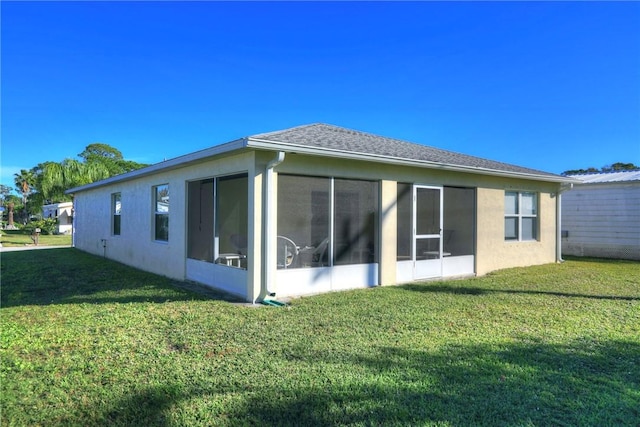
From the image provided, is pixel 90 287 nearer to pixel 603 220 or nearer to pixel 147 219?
pixel 147 219

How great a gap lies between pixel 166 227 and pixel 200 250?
5.72 ft

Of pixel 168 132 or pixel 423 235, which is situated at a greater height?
pixel 168 132

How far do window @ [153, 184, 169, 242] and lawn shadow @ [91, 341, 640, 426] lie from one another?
6622 mm

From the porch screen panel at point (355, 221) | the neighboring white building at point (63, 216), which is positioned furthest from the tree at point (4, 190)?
the porch screen panel at point (355, 221)

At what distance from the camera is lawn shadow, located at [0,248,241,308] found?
657 cm

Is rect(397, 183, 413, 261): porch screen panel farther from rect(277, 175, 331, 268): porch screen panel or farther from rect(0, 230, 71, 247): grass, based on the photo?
rect(0, 230, 71, 247): grass

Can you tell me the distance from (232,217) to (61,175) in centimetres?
3340

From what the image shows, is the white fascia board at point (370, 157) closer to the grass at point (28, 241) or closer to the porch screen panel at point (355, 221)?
the porch screen panel at point (355, 221)

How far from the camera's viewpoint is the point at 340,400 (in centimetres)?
291

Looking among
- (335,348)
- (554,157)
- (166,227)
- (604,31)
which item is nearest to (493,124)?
(554,157)

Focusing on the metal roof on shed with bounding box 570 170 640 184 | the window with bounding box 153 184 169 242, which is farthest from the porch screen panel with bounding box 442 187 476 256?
the metal roof on shed with bounding box 570 170 640 184

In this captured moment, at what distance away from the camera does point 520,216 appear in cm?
1110

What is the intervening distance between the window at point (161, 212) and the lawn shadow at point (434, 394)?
662 centimetres

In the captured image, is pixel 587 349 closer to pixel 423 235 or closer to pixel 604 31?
pixel 423 235
